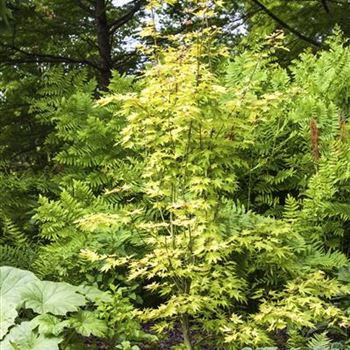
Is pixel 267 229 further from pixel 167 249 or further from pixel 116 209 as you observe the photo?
pixel 116 209

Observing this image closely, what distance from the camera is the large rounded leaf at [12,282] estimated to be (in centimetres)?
298

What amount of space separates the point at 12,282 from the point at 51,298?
1.00 feet

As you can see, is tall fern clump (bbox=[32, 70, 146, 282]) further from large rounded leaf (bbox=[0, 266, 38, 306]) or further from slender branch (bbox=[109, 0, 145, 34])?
slender branch (bbox=[109, 0, 145, 34])

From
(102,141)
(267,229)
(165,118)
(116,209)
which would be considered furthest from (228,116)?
(102,141)

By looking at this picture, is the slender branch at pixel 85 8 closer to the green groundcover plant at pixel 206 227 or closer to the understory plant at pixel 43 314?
the green groundcover plant at pixel 206 227

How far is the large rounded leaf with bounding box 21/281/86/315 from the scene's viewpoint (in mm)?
2854

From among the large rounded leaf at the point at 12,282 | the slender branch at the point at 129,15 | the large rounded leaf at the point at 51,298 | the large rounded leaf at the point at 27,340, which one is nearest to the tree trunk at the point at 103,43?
the slender branch at the point at 129,15

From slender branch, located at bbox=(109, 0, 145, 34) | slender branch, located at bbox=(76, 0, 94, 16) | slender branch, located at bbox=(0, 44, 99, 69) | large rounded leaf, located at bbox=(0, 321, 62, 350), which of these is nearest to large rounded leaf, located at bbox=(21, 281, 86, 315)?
large rounded leaf, located at bbox=(0, 321, 62, 350)

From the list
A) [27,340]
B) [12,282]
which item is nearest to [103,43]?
[12,282]

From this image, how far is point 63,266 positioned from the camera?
3.66 metres

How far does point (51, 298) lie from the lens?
116 inches

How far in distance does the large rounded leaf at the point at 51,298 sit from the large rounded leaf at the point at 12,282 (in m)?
0.06

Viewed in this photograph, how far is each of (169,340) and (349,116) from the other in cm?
247

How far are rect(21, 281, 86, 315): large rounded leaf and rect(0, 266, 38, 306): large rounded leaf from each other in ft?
0.21
